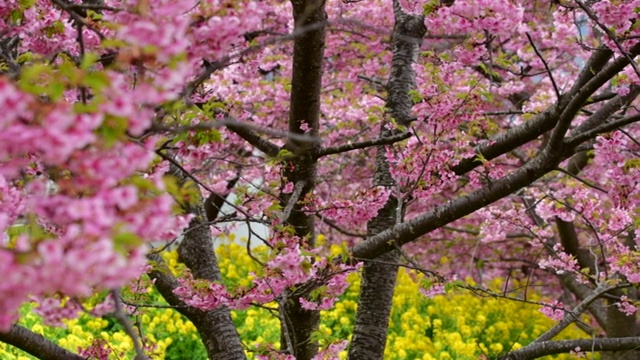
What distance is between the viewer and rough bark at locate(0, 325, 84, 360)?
3.12 meters

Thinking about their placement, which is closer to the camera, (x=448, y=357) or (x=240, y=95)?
(x=448, y=357)

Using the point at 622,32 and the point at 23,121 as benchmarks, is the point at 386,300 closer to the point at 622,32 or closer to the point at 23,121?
the point at 622,32

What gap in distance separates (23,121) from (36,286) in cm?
31

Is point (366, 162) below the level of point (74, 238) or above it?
above

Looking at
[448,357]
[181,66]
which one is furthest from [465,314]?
[181,66]

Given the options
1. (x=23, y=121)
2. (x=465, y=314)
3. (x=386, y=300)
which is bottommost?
(x=23, y=121)

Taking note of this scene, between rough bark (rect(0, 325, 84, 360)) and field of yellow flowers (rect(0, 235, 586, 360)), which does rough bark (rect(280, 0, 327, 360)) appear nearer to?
rough bark (rect(0, 325, 84, 360))

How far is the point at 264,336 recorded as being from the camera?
22.9ft

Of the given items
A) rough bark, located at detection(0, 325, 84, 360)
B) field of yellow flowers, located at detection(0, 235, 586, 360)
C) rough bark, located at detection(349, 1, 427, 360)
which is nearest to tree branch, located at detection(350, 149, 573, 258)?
rough bark, located at detection(349, 1, 427, 360)

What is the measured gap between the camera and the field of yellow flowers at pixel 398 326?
21.4ft

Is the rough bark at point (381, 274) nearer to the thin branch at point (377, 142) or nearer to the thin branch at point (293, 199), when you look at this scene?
the thin branch at point (293, 199)

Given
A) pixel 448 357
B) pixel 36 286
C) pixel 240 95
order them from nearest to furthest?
1. pixel 36 286
2. pixel 448 357
3. pixel 240 95

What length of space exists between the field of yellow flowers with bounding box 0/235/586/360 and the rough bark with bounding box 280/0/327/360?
1.94 metres

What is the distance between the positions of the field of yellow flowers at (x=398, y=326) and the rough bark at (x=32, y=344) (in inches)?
91.4
